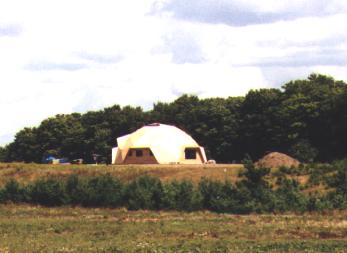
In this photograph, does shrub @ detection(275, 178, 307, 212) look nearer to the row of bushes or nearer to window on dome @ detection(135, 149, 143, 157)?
the row of bushes

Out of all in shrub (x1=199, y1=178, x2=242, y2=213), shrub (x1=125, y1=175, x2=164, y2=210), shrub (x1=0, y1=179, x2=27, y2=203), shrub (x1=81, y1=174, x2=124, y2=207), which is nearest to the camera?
shrub (x1=199, y1=178, x2=242, y2=213)

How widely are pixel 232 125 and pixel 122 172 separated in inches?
1785

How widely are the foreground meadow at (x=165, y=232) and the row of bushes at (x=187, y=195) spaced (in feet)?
5.07

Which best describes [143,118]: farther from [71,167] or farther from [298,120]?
[71,167]

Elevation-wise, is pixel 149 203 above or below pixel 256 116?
below

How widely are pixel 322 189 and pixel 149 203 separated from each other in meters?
14.7

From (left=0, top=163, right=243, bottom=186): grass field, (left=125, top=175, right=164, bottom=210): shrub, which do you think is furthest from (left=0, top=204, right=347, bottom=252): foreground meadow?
(left=0, top=163, right=243, bottom=186): grass field

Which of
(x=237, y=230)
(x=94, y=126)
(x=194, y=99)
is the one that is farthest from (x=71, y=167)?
(x=194, y=99)

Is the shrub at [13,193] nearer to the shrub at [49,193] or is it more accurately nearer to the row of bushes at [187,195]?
the row of bushes at [187,195]

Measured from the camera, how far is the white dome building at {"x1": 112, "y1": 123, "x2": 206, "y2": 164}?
108 meters

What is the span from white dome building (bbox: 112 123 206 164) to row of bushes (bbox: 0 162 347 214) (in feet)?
158

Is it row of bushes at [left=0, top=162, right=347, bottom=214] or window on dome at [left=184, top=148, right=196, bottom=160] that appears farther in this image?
window on dome at [left=184, top=148, right=196, bottom=160]

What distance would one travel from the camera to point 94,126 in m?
122

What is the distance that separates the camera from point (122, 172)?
68562 millimetres
